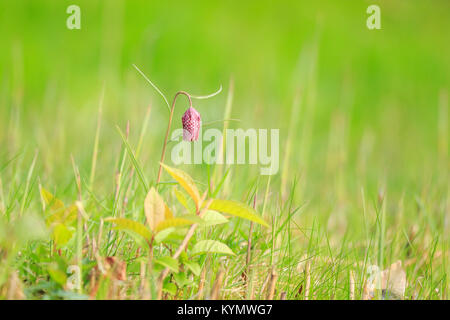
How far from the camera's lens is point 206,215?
53.0 inches

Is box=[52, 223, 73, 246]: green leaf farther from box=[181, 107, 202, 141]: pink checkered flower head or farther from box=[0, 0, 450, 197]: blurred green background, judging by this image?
box=[0, 0, 450, 197]: blurred green background

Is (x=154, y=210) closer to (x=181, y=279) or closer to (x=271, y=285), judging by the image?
(x=181, y=279)

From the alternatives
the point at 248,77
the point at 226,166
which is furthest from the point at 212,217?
the point at 248,77

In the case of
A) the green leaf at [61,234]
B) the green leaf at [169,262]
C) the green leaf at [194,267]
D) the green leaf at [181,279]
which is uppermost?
the green leaf at [61,234]

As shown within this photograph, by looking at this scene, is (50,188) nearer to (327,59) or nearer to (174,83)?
(174,83)

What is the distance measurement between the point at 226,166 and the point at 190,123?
90cm

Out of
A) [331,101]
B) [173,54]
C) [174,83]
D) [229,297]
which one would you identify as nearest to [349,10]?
[331,101]

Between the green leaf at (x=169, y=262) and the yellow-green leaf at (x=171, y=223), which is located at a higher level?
the yellow-green leaf at (x=171, y=223)

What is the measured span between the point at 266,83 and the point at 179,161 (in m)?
3.07

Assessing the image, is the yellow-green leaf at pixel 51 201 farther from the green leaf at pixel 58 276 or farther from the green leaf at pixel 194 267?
the green leaf at pixel 194 267

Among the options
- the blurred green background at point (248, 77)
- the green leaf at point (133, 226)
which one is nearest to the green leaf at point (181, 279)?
the green leaf at point (133, 226)

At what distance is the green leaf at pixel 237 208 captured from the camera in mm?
1284

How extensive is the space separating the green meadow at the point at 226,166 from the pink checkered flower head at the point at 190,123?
10 centimetres

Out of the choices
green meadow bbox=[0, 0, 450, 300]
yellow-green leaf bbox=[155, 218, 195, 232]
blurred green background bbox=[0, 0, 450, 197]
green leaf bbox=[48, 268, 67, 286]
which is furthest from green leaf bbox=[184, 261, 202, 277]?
blurred green background bbox=[0, 0, 450, 197]
